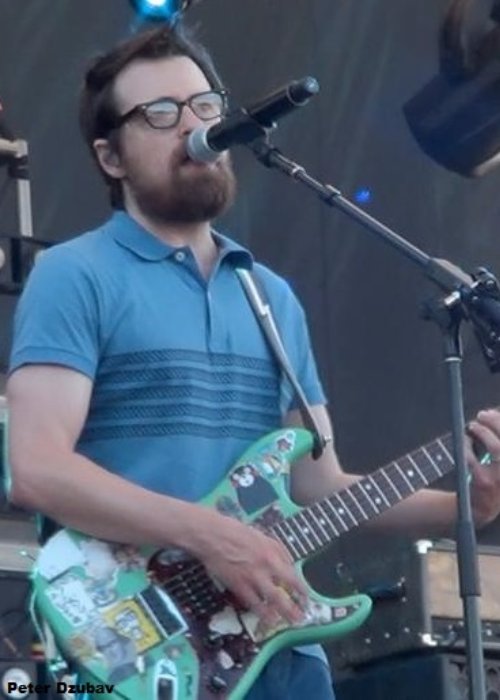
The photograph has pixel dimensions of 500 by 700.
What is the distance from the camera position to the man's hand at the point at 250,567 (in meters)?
3.12

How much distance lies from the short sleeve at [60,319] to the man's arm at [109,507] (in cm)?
3

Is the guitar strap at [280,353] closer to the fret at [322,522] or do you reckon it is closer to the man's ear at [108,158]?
the fret at [322,522]

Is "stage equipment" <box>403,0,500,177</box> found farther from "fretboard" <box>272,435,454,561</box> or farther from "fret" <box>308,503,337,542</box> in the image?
"fret" <box>308,503,337,542</box>

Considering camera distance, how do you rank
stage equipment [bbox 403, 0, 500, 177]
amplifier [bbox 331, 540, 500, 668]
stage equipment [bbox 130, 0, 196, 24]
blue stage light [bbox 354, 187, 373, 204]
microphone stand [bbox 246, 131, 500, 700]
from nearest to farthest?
microphone stand [bbox 246, 131, 500, 700] < amplifier [bbox 331, 540, 500, 668] < stage equipment [bbox 130, 0, 196, 24] < stage equipment [bbox 403, 0, 500, 177] < blue stage light [bbox 354, 187, 373, 204]

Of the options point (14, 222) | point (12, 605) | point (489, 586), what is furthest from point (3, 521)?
point (489, 586)

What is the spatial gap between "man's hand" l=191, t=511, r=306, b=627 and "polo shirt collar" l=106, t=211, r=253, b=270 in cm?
46

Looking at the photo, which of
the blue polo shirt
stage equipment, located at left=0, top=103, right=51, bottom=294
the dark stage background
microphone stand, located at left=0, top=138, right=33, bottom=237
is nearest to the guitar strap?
the blue polo shirt

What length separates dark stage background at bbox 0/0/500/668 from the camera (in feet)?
16.7

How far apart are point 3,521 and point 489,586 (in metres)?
1.03

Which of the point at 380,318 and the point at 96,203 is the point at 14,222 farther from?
the point at 380,318

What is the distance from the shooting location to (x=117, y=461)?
127 inches

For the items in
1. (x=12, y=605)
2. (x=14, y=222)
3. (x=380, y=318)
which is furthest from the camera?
(x=380, y=318)

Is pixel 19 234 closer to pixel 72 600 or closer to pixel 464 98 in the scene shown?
pixel 464 98

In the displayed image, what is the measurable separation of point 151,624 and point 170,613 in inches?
1.3
